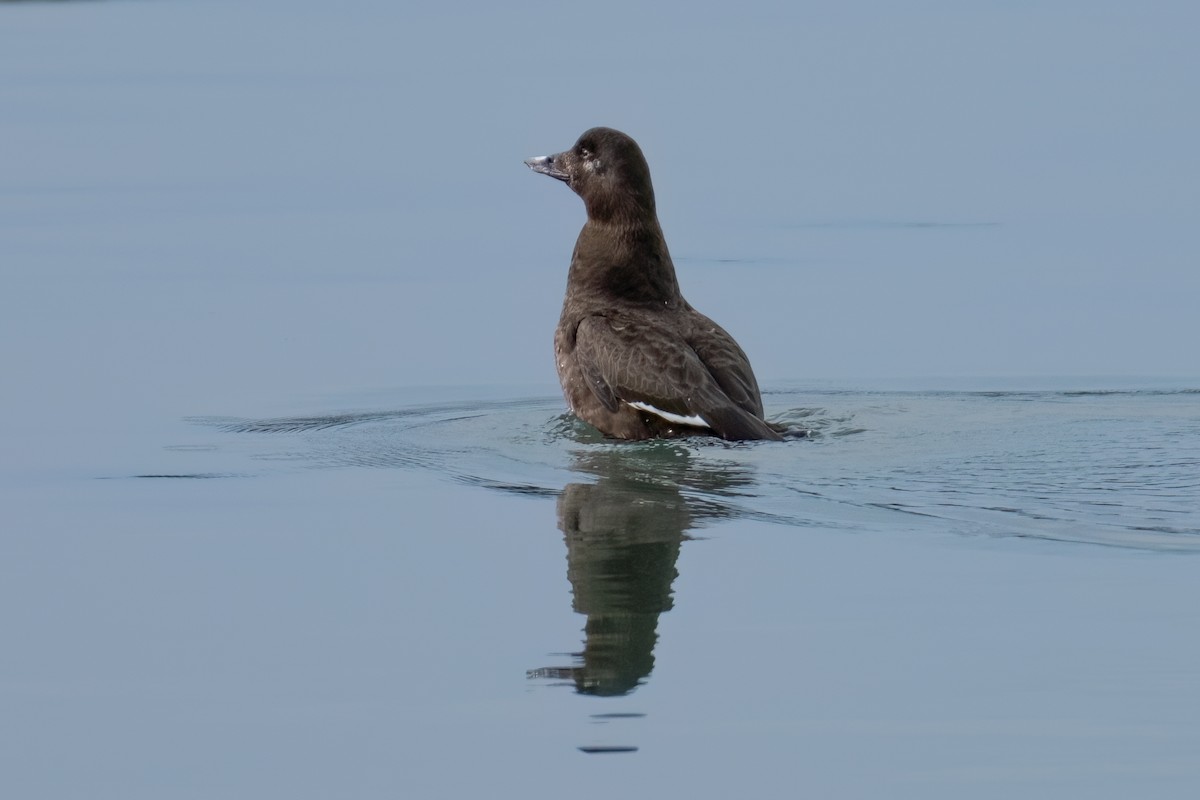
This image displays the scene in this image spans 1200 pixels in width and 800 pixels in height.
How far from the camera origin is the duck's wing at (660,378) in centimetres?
1074

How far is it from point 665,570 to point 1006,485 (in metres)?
2.18

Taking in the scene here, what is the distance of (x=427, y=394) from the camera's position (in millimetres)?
12680

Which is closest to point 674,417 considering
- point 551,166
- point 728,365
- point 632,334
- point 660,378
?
point 660,378

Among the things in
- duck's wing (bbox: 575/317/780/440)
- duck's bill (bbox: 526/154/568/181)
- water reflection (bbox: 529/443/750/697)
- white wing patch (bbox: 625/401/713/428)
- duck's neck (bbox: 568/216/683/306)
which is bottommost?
water reflection (bbox: 529/443/750/697)

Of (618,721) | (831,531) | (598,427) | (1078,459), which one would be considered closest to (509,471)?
(598,427)

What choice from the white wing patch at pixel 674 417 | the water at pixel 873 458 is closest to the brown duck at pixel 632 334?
the white wing patch at pixel 674 417

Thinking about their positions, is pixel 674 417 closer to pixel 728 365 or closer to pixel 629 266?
pixel 728 365

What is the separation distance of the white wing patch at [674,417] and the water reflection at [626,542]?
0.14 meters

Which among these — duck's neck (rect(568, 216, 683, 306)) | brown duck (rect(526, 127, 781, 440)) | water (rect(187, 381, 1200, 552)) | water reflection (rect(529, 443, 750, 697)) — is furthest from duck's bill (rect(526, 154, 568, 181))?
water reflection (rect(529, 443, 750, 697))

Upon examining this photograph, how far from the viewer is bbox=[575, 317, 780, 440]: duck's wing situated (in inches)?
423

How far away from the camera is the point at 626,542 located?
873cm

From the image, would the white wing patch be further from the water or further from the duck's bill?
the duck's bill

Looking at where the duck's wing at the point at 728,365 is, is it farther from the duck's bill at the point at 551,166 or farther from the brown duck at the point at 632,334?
the duck's bill at the point at 551,166

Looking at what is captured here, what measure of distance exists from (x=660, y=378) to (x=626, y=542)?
7.56ft
